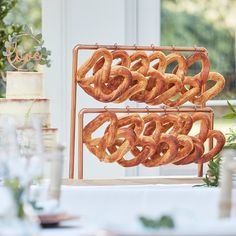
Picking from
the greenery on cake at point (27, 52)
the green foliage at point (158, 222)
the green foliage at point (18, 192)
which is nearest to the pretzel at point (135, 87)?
the greenery on cake at point (27, 52)

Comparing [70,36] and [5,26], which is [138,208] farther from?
[5,26]

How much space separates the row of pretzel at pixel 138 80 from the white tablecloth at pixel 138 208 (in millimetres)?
359

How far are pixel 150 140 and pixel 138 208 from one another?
30.1 inches

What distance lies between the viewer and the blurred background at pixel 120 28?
352cm

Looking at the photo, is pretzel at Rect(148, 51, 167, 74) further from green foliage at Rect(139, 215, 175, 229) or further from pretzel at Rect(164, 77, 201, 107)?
green foliage at Rect(139, 215, 175, 229)

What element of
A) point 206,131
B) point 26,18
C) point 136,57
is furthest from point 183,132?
point 26,18

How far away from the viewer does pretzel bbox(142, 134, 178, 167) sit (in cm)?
284

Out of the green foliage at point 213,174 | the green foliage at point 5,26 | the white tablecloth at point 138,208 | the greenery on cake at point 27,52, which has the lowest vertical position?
the white tablecloth at point 138,208

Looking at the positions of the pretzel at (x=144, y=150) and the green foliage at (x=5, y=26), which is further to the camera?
the green foliage at (x=5, y=26)

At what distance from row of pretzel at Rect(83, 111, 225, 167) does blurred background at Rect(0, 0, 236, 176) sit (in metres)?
0.65

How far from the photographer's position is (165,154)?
285cm

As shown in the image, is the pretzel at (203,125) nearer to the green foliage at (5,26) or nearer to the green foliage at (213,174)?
the green foliage at (213,174)

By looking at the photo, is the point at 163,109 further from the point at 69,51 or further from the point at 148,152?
the point at 69,51

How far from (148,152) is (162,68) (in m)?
0.27
